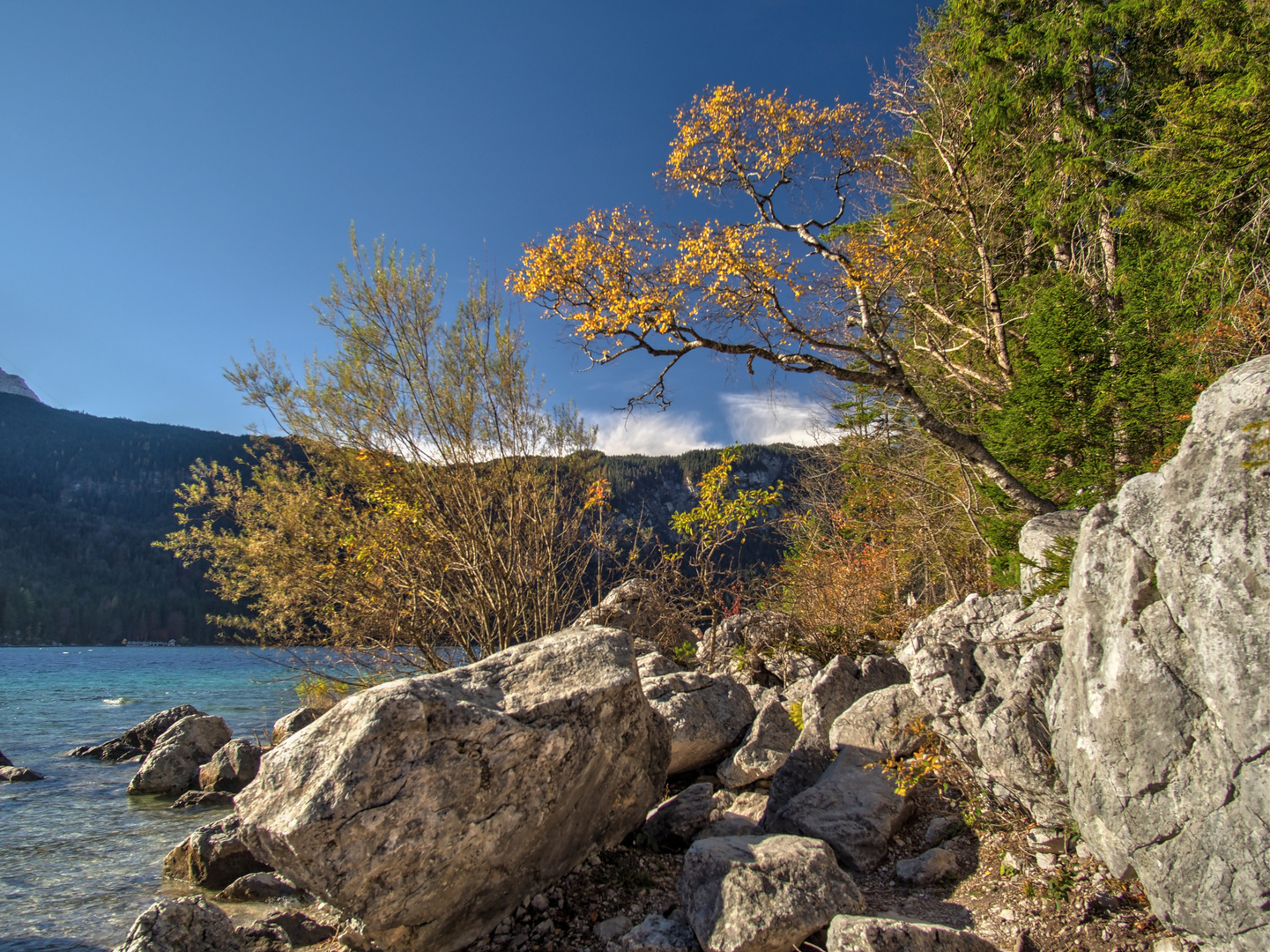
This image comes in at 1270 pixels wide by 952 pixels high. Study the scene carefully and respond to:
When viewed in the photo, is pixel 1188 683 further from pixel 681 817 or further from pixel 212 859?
pixel 212 859

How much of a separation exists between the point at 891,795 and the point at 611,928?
243 centimetres

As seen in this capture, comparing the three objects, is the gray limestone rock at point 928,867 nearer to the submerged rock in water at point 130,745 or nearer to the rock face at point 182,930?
the rock face at point 182,930

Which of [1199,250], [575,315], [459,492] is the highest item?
[1199,250]

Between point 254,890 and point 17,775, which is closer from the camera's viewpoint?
point 254,890

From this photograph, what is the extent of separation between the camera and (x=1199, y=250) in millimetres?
9594

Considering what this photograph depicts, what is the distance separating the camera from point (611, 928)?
4.14 metres

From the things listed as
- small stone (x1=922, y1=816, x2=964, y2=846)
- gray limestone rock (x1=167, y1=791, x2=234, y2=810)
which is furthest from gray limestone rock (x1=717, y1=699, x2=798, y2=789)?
gray limestone rock (x1=167, y1=791, x2=234, y2=810)

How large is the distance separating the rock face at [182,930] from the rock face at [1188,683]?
618 centimetres

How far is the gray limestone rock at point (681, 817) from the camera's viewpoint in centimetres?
550

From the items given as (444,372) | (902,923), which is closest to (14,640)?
(444,372)

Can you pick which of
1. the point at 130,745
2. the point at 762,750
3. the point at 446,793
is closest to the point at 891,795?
the point at 762,750

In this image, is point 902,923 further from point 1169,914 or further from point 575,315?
point 575,315

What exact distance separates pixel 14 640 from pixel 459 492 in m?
113

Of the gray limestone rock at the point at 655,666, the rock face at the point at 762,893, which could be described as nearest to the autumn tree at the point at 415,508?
the gray limestone rock at the point at 655,666
